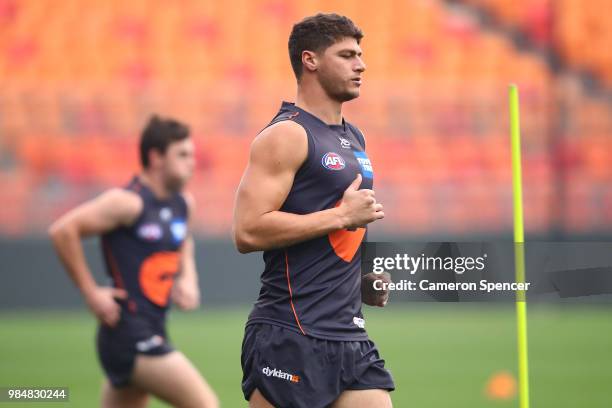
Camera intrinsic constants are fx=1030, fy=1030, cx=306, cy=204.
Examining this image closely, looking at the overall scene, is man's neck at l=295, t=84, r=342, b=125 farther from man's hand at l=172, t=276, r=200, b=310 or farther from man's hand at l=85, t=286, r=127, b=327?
man's hand at l=172, t=276, r=200, b=310

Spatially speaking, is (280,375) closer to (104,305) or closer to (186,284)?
(104,305)

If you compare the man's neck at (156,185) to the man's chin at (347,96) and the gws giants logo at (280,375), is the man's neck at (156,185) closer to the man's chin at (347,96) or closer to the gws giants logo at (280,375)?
the man's chin at (347,96)

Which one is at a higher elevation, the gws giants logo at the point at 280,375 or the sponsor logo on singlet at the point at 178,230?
the sponsor logo on singlet at the point at 178,230

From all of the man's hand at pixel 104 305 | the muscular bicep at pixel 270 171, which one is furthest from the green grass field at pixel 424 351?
the muscular bicep at pixel 270 171

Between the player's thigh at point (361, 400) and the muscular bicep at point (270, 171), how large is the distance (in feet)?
2.76

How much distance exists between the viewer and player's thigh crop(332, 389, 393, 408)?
430cm

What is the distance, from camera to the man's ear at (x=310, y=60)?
4.57 meters

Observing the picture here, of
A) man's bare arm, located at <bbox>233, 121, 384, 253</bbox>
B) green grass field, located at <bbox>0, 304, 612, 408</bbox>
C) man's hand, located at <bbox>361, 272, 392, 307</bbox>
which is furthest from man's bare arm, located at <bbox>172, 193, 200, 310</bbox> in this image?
man's bare arm, located at <bbox>233, 121, 384, 253</bbox>

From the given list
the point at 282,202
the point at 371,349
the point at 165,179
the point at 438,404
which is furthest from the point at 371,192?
the point at 438,404

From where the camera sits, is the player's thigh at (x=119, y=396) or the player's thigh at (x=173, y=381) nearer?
the player's thigh at (x=173, y=381)

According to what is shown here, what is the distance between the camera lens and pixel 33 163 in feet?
50.1

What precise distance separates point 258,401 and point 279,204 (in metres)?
0.85

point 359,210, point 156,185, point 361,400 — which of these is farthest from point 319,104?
point 156,185

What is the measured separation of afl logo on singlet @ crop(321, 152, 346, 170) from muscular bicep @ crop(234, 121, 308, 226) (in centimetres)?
10
